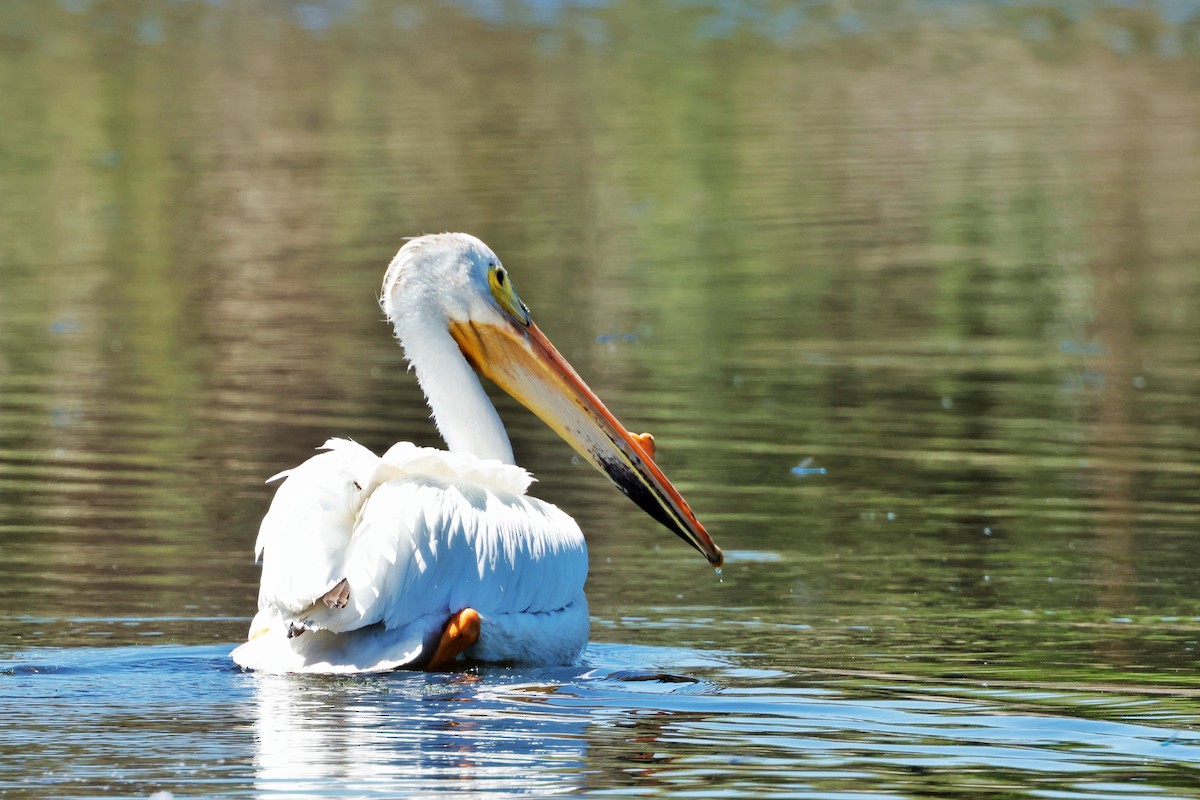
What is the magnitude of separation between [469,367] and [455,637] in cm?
158

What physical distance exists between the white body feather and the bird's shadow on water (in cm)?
10

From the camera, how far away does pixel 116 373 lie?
13.6m

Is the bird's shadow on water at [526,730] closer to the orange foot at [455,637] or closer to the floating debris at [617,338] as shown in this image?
the orange foot at [455,637]

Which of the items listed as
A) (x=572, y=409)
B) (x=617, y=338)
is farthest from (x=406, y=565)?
(x=617, y=338)

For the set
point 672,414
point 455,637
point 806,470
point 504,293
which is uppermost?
point 504,293

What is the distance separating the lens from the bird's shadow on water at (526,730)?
213 inches

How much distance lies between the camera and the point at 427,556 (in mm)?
6543

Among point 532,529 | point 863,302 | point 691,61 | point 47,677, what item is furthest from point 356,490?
point 691,61

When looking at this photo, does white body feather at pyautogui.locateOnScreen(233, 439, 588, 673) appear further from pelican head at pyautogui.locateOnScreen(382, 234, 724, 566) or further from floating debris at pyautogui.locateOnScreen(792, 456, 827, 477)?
floating debris at pyautogui.locateOnScreen(792, 456, 827, 477)

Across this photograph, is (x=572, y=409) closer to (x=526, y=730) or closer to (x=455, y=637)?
(x=455, y=637)

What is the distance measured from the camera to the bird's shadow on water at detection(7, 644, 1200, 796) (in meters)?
5.42

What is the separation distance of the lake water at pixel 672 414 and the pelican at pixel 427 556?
166mm

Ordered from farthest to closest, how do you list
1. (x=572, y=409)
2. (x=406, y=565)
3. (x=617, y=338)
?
1. (x=617, y=338)
2. (x=572, y=409)
3. (x=406, y=565)

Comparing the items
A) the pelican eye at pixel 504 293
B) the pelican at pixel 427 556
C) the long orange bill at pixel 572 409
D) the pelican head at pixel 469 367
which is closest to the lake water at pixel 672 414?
the pelican at pixel 427 556
